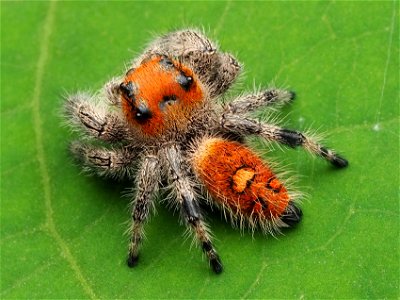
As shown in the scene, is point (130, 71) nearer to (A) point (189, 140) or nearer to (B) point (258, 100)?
(A) point (189, 140)

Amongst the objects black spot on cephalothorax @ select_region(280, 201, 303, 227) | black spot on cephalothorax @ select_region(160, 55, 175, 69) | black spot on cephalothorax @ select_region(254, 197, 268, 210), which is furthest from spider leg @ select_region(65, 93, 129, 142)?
black spot on cephalothorax @ select_region(280, 201, 303, 227)

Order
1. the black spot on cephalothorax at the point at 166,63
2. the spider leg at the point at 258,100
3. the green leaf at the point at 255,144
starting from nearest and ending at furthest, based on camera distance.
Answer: the green leaf at the point at 255,144 → the black spot on cephalothorax at the point at 166,63 → the spider leg at the point at 258,100

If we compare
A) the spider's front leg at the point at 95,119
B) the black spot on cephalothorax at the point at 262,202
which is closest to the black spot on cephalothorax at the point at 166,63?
the spider's front leg at the point at 95,119

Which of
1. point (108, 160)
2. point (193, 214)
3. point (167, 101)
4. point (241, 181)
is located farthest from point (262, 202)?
point (108, 160)

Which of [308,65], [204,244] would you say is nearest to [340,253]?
[204,244]

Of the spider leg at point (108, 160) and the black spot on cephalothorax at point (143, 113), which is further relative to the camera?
the spider leg at point (108, 160)

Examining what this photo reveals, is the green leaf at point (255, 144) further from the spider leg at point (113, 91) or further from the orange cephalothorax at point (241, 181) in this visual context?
the spider leg at point (113, 91)

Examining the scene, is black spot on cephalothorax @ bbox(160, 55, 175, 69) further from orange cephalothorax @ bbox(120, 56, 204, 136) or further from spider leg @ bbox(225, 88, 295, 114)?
spider leg @ bbox(225, 88, 295, 114)

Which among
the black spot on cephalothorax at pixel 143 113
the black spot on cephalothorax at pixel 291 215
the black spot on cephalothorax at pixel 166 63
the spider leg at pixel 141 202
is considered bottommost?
the spider leg at pixel 141 202
